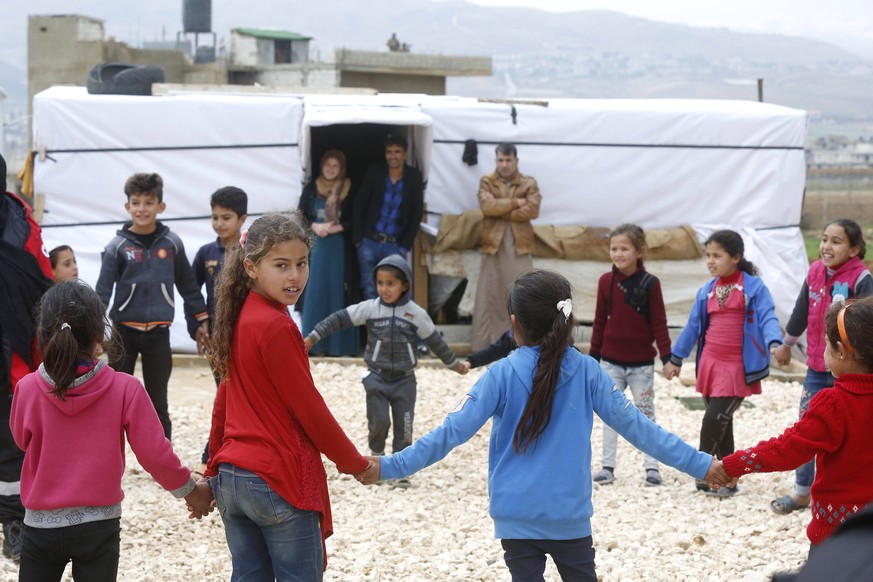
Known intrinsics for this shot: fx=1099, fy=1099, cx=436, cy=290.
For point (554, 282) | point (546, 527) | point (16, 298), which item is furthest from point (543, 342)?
point (16, 298)

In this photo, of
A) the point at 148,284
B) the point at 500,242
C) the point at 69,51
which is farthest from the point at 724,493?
the point at 69,51

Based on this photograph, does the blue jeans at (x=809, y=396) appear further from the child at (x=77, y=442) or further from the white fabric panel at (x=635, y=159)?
the white fabric panel at (x=635, y=159)

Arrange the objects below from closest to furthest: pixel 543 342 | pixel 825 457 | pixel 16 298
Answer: pixel 543 342 < pixel 825 457 < pixel 16 298

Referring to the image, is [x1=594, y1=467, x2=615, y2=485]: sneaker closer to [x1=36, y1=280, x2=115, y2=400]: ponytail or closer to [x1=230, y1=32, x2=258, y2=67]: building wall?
[x1=36, y1=280, x2=115, y2=400]: ponytail

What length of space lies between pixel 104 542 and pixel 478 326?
5.69 meters

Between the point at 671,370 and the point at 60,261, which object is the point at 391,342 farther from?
the point at 60,261

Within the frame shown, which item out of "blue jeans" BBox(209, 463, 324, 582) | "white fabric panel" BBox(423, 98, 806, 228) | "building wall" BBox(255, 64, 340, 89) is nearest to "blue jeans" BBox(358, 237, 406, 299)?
"white fabric panel" BBox(423, 98, 806, 228)

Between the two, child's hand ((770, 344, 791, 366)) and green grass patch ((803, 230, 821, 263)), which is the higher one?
child's hand ((770, 344, 791, 366))

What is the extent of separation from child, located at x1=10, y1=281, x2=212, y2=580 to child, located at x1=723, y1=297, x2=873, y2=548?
167 cm

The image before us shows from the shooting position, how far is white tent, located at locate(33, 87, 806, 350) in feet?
27.9

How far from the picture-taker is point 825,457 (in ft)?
10.1

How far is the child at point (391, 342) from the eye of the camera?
5.03m

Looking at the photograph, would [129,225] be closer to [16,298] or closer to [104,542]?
[16,298]

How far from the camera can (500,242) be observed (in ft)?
27.7
